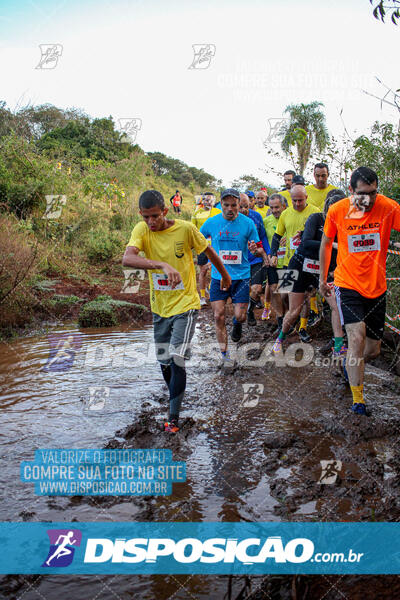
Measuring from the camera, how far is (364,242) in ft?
15.1

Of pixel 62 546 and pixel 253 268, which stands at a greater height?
pixel 253 268

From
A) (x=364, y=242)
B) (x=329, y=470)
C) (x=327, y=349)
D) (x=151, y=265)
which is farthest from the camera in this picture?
(x=327, y=349)

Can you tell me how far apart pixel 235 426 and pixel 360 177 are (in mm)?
2535

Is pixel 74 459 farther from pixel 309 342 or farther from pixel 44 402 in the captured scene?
pixel 309 342

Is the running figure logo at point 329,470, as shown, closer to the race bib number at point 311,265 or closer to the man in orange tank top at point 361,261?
the man in orange tank top at point 361,261

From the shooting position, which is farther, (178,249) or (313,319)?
(313,319)

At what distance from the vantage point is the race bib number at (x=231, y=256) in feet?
22.5

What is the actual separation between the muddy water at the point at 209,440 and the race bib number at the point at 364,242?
157 centimetres

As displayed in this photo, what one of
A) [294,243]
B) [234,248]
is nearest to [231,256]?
[234,248]

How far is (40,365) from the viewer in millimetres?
6766

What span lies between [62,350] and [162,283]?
12.6ft

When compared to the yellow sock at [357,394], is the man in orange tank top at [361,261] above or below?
above

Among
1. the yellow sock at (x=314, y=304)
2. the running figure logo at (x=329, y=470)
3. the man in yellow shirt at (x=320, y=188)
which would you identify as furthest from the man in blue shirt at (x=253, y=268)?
the running figure logo at (x=329, y=470)

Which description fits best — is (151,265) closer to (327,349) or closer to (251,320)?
(327,349)
